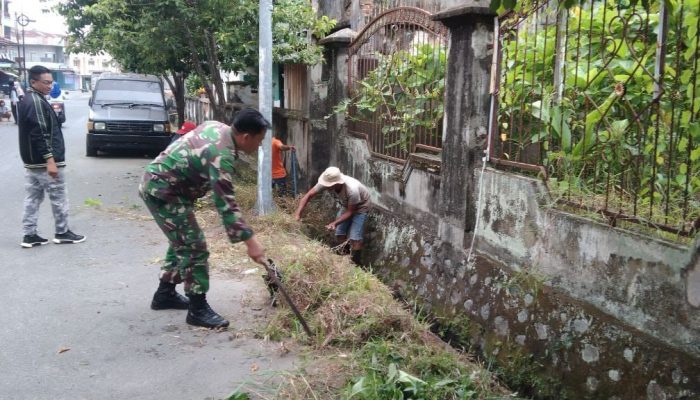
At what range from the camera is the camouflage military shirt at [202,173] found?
13.1ft

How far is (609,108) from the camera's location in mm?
3822

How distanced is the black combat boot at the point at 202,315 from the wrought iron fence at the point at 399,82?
9.00 ft

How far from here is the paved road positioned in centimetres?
364

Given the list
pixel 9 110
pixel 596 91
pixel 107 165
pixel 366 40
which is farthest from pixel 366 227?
pixel 9 110

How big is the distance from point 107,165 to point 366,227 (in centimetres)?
819

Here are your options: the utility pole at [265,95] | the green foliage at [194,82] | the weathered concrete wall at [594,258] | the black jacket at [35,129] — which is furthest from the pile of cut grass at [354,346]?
the green foliage at [194,82]

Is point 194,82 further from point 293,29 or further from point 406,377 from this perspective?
point 406,377

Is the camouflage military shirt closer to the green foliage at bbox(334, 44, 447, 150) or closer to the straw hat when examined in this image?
the straw hat

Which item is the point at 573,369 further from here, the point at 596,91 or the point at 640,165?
the point at 596,91

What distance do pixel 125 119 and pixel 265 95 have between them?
7513 millimetres

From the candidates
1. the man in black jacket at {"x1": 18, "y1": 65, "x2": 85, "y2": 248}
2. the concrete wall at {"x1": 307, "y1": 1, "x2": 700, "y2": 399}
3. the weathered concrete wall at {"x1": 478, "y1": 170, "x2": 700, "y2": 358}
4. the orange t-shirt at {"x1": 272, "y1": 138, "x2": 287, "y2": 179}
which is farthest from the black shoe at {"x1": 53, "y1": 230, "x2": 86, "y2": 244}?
the weathered concrete wall at {"x1": 478, "y1": 170, "x2": 700, "y2": 358}

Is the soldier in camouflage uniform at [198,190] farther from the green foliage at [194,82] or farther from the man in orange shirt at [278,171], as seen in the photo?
the green foliage at [194,82]

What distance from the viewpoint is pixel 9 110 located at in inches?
1089

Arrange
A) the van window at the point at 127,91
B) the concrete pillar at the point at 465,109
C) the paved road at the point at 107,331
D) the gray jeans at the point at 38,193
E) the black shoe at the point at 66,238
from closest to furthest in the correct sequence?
the paved road at the point at 107,331 → the concrete pillar at the point at 465,109 → the gray jeans at the point at 38,193 → the black shoe at the point at 66,238 → the van window at the point at 127,91
